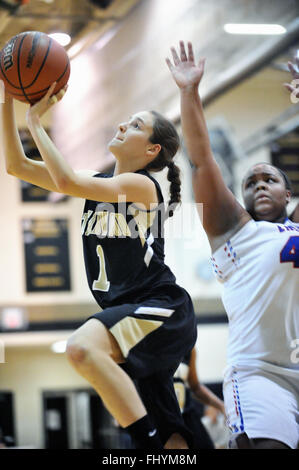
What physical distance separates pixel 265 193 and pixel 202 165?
38 centimetres

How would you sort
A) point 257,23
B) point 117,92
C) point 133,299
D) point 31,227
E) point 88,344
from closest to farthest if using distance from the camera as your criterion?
point 88,344
point 133,299
point 257,23
point 117,92
point 31,227

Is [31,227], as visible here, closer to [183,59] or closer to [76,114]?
[76,114]

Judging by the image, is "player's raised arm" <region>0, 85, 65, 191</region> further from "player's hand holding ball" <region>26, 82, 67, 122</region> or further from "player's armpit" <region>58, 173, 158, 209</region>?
"player's armpit" <region>58, 173, 158, 209</region>

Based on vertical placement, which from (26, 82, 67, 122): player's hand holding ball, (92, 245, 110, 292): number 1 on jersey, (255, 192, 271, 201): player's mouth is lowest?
(92, 245, 110, 292): number 1 on jersey

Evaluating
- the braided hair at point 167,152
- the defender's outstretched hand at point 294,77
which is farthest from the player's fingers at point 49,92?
the defender's outstretched hand at point 294,77

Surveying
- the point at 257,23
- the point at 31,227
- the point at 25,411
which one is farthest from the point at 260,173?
the point at 25,411

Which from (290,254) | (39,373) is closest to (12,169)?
(290,254)

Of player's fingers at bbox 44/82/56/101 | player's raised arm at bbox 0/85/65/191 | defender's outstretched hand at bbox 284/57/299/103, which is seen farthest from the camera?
defender's outstretched hand at bbox 284/57/299/103

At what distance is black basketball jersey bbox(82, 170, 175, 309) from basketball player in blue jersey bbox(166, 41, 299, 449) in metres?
0.29

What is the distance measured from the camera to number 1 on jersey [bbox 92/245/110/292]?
348 centimetres

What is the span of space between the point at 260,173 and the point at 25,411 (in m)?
9.26

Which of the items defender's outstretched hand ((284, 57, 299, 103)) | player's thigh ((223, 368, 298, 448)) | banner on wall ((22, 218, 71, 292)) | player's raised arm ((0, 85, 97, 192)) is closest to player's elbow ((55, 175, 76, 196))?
player's raised arm ((0, 85, 97, 192))

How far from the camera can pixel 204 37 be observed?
7.52m

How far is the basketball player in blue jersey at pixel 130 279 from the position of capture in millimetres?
3141
